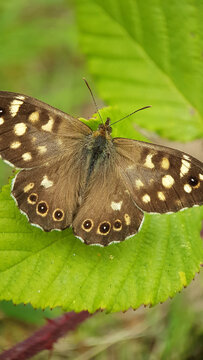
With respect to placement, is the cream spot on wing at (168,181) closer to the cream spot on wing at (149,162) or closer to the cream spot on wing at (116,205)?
the cream spot on wing at (149,162)

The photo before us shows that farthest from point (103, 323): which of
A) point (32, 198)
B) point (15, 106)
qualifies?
point (15, 106)

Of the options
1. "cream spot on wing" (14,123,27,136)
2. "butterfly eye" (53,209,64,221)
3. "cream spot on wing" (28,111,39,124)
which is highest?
"cream spot on wing" (28,111,39,124)

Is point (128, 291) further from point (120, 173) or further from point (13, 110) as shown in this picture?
point (13, 110)

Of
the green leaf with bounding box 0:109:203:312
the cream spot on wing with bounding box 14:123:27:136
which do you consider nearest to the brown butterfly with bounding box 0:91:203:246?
the cream spot on wing with bounding box 14:123:27:136

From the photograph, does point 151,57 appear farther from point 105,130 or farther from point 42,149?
point 42,149

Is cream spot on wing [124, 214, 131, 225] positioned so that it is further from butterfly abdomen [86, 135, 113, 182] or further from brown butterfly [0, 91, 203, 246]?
butterfly abdomen [86, 135, 113, 182]

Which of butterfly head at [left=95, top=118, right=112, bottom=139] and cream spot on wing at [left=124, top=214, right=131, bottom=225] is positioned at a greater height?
butterfly head at [left=95, top=118, right=112, bottom=139]

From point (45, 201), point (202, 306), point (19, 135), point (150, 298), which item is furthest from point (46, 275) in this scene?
point (202, 306)
